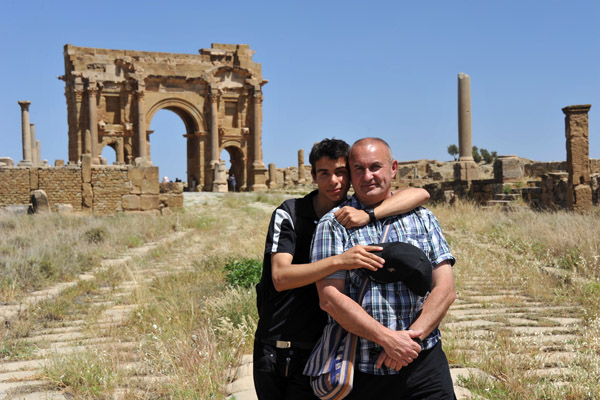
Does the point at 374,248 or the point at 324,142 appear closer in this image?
the point at 374,248

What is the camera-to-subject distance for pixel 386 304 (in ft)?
8.03

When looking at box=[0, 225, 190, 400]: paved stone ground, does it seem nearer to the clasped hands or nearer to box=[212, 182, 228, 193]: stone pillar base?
the clasped hands

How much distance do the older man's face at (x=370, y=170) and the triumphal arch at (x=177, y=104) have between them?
29488 mm

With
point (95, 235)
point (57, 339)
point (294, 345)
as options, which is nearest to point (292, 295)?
point (294, 345)

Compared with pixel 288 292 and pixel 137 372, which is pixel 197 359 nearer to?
pixel 137 372

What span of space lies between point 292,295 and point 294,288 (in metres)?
0.06

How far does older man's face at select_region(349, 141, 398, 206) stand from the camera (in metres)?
2.63

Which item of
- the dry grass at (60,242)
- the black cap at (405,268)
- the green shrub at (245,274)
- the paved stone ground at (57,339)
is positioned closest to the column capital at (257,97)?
the dry grass at (60,242)

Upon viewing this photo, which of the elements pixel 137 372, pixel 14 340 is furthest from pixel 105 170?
pixel 137 372

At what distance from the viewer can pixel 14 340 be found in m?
5.17

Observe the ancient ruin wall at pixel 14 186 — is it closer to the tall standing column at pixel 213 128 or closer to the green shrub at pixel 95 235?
the green shrub at pixel 95 235

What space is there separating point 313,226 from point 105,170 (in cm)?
1751

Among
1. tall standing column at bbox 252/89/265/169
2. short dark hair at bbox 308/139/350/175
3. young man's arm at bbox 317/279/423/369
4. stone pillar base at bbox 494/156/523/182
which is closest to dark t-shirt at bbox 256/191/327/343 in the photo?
short dark hair at bbox 308/139/350/175

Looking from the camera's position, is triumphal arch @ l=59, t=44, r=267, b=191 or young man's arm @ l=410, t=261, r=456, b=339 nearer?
young man's arm @ l=410, t=261, r=456, b=339
